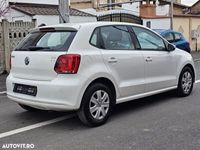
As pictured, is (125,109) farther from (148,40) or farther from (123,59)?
(148,40)

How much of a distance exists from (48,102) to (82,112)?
21.3 inches

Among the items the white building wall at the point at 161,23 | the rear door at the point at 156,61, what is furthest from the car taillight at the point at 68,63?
the white building wall at the point at 161,23

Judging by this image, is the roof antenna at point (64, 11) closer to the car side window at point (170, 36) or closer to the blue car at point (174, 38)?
the blue car at point (174, 38)

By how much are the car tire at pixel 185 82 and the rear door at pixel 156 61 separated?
305 millimetres

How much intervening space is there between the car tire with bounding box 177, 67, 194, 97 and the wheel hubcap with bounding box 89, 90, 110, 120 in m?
2.40

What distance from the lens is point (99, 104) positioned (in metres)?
5.59

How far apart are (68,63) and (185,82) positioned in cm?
340

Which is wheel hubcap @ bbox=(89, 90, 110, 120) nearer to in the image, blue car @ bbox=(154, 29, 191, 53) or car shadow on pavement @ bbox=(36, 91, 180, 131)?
car shadow on pavement @ bbox=(36, 91, 180, 131)

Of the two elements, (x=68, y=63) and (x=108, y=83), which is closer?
(x=68, y=63)

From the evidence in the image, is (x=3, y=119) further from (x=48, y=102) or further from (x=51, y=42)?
(x=51, y=42)

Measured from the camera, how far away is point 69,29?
5.61 m

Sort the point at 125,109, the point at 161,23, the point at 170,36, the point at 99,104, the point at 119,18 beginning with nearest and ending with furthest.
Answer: the point at 99,104
the point at 125,109
the point at 170,36
the point at 119,18
the point at 161,23

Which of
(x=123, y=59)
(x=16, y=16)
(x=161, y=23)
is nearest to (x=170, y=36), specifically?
(x=161, y=23)

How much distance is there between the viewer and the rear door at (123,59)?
5820 millimetres
